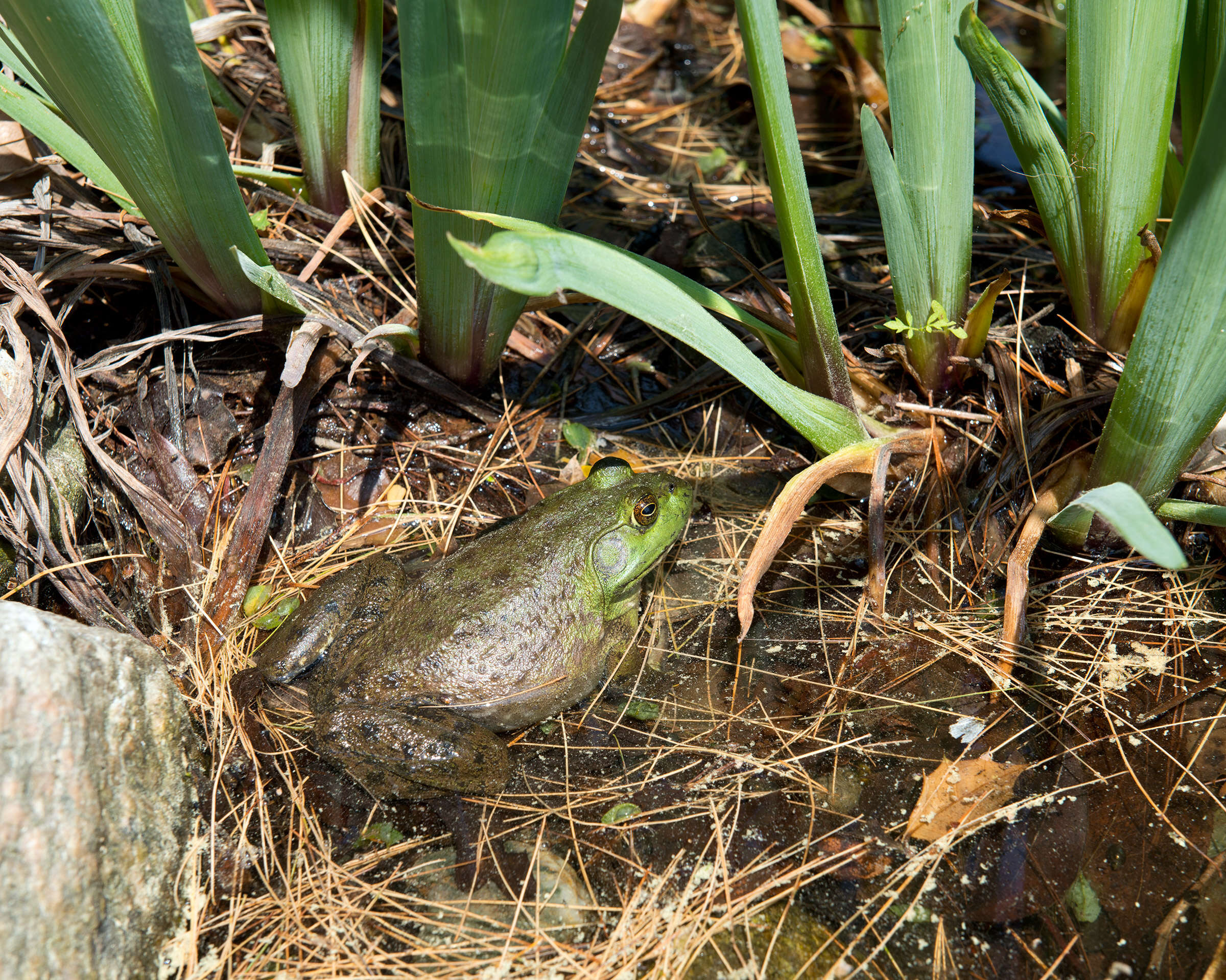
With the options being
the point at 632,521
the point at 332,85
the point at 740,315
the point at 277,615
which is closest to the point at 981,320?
the point at 740,315

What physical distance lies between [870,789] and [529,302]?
2.04 metres

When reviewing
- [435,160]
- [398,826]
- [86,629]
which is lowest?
[398,826]

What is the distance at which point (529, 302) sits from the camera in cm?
310

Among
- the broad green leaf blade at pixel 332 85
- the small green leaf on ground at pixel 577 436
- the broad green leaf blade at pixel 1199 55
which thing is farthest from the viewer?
the small green leaf on ground at pixel 577 436

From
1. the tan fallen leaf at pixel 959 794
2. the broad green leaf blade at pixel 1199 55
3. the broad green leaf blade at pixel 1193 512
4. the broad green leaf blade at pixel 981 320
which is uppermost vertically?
the broad green leaf blade at pixel 1199 55

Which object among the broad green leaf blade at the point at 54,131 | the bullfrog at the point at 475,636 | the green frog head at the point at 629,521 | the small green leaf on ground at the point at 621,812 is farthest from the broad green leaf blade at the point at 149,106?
the small green leaf on ground at the point at 621,812

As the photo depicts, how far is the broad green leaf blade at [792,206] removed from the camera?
6.70ft

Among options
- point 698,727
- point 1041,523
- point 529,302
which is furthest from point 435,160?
point 1041,523

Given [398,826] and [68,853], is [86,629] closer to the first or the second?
[68,853]

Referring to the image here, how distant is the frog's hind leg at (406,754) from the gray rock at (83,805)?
406mm

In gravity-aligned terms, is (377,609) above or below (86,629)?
below

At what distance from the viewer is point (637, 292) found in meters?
1.86

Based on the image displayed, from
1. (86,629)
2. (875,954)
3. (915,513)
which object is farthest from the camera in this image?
(915,513)

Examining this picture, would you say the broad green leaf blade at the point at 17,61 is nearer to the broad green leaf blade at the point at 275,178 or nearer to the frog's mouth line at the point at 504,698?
the broad green leaf blade at the point at 275,178
